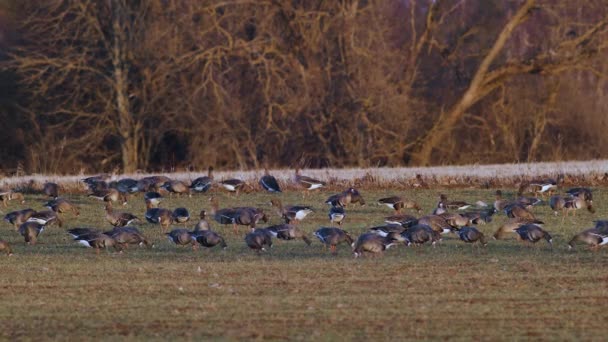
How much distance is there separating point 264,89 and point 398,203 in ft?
73.3

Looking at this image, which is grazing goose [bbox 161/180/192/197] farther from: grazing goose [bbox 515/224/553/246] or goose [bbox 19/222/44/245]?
grazing goose [bbox 515/224/553/246]

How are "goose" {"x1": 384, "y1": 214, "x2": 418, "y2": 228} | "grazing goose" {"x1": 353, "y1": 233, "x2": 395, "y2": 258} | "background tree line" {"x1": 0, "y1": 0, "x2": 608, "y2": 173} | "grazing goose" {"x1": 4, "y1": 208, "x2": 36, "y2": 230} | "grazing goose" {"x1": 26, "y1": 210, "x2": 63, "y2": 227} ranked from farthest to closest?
"background tree line" {"x1": 0, "y1": 0, "x2": 608, "y2": 173}, "grazing goose" {"x1": 4, "y1": 208, "x2": 36, "y2": 230}, "grazing goose" {"x1": 26, "y1": 210, "x2": 63, "y2": 227}, "goose" {"x1": 384, "y1": 214, "x2": 418, "y2": 228}, "grazing goose" {"x1": 353, "y1": 233, "x2": 395, "y2": 258}

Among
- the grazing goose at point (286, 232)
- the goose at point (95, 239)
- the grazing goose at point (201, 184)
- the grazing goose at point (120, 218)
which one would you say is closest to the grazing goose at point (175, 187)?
the grazing goose at point (201, 184)

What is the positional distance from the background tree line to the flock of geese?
1753 cm

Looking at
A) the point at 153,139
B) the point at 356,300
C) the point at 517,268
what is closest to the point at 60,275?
the point at 356,300

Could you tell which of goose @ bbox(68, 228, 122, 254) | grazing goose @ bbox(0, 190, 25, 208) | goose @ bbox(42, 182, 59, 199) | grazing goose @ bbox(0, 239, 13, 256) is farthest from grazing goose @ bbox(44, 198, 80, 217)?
goose @ bbox(68, 228, 122, 254)

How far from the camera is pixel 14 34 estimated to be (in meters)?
48.8

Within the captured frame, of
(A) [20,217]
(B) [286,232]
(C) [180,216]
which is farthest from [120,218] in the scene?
(B) [286,232]

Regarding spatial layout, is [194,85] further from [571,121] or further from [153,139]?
[571,121]

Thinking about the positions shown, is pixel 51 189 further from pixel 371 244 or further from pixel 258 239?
pixel 371 244

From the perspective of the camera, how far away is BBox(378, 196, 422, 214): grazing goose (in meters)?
23.3

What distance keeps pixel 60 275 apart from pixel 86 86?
1195 inches

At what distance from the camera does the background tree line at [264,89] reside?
147 ft

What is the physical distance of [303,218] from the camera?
904 inches
